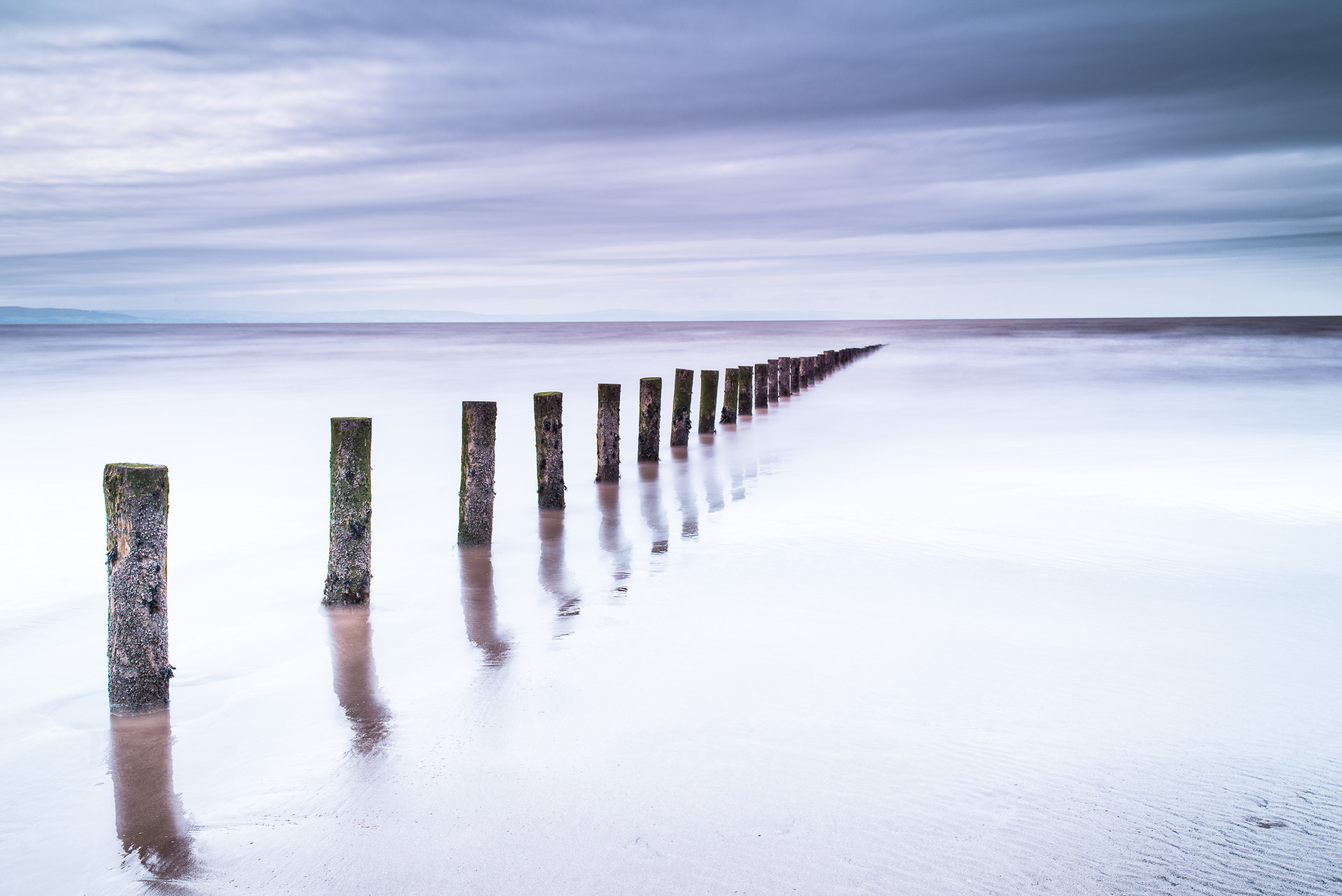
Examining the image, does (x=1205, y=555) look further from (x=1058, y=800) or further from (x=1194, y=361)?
(x=1194, y=361)

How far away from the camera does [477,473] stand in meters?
6.04

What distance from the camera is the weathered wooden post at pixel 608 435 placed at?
28.3ft

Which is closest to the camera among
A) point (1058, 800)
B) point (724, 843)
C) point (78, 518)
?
point (724, 843)

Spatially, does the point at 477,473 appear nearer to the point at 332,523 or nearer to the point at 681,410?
the point at 332,523

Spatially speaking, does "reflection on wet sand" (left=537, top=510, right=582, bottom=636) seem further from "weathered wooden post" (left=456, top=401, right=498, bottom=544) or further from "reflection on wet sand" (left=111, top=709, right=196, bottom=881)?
"reflection on wet sand" (left=111, top=709, right=196, bottom=881)

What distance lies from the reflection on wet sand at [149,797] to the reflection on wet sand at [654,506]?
3.31m

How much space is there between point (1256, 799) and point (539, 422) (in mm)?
5245

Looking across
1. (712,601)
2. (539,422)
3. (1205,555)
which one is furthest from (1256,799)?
(539,422)

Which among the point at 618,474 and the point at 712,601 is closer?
the point at 712,601

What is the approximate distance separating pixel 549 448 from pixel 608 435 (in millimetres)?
1570

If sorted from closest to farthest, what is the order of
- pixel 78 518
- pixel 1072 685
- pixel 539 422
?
1. pixel 1072 685
2. pixel 539 422
3. pixel 78 518

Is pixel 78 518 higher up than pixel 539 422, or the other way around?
pixel 539 422

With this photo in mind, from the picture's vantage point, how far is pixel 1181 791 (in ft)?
9.30

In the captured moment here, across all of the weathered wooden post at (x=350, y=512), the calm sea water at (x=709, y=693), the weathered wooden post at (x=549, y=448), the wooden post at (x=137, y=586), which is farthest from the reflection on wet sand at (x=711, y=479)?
the wooden post at (x=137, y=586)
